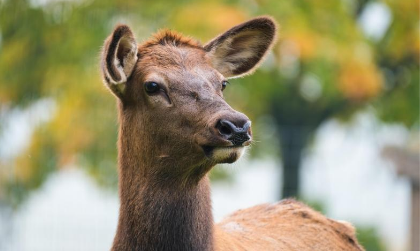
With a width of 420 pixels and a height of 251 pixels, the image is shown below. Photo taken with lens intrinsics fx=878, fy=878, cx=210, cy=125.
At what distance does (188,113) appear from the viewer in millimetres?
5445

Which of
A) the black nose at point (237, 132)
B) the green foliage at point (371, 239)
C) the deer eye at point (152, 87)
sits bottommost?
the green foliage at point (371, 239)

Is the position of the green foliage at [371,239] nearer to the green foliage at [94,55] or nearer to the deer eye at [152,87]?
the green foliage at [94,55]

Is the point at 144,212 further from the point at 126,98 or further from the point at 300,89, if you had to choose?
the point at 300,89

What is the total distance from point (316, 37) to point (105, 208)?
17.2ft

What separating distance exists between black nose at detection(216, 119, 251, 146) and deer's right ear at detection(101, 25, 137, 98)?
3.37ft

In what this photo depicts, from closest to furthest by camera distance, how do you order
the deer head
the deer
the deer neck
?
the deer head → the deer → the deer neck

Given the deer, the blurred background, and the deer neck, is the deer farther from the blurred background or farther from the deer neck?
the blurred background

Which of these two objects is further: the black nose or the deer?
the deer

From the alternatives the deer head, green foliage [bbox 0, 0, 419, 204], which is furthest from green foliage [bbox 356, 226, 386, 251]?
the deer head

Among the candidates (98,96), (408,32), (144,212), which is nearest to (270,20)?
(144,212)

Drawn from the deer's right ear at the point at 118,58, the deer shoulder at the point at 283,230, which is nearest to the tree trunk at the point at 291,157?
the deer shoulder at the point at 283,230

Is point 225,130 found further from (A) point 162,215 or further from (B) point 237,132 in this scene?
(A) point 162,215

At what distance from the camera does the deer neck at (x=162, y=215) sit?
218 inches

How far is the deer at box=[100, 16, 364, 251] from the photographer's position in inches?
213
